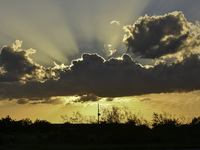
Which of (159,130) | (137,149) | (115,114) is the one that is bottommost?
(137,149)

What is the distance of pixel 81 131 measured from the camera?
4553cm

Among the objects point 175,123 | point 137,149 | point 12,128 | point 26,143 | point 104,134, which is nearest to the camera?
point 137,149

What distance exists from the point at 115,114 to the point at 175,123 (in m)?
13.0

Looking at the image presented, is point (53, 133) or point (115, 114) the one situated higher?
point (115, 114)

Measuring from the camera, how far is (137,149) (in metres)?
30.5

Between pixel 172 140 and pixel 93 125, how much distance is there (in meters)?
14.2

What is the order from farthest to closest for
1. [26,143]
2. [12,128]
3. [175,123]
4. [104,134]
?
[12,128]
[175,123]
[104,134]
[26,143]

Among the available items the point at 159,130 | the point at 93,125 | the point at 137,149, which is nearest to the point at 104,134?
the point at 93,125

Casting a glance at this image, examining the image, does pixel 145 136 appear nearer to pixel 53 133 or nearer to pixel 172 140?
pixel 172 140

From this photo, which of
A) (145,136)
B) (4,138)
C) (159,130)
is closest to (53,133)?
(4,138)

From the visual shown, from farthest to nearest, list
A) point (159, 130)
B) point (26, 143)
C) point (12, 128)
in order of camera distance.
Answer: point (12, 128)
point (159, 130)
point (26, 143)

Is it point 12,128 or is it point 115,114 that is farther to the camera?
point 12,128

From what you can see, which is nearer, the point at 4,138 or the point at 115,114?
the point at 4,138

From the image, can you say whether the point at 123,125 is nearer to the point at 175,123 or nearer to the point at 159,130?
the point at 159,130
